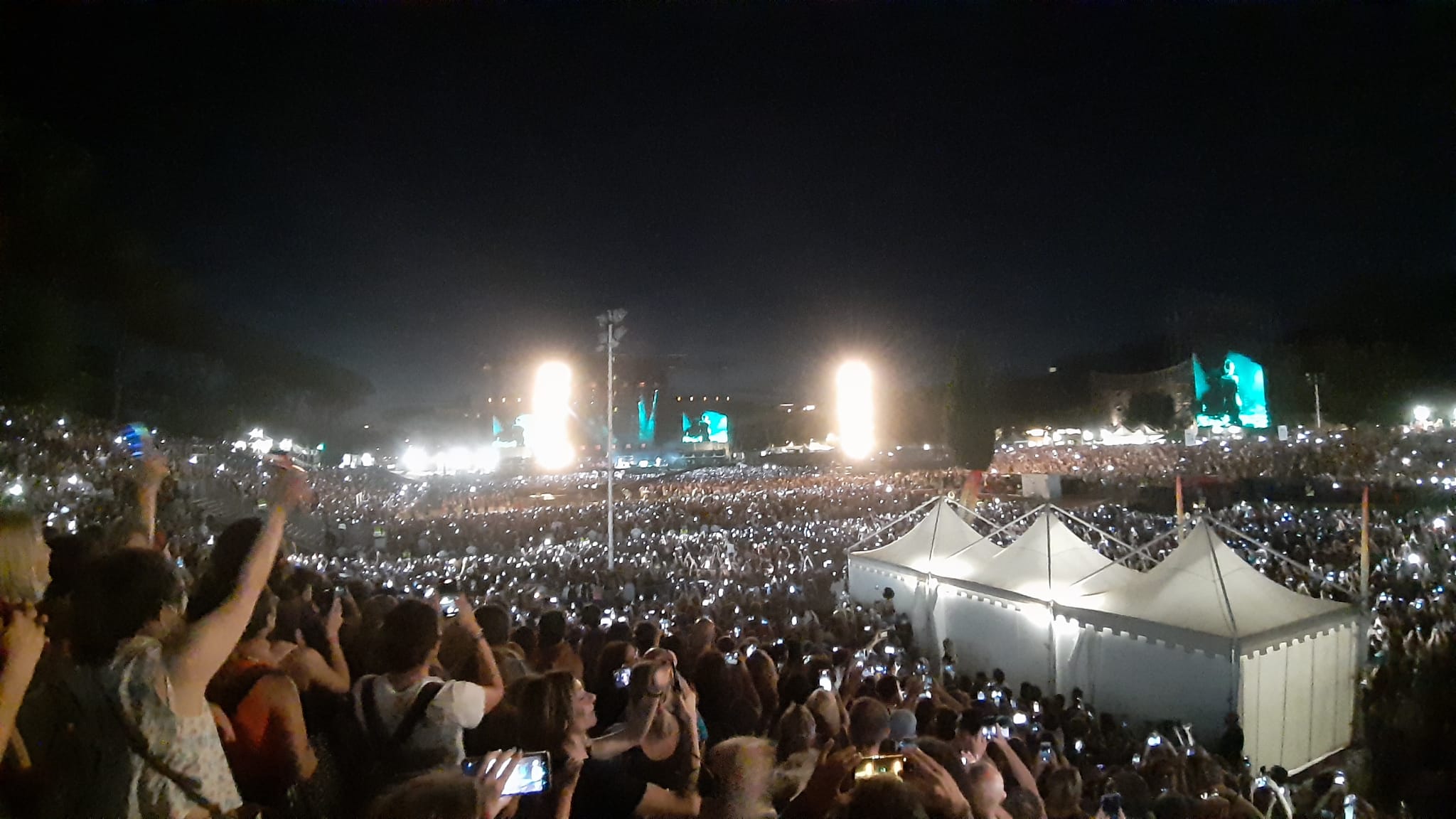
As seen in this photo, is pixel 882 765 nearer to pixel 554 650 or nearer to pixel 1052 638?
pixel 554 650

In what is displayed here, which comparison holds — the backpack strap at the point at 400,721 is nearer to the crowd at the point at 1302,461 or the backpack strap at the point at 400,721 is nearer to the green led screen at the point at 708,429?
the crowd at the point at 1302,461

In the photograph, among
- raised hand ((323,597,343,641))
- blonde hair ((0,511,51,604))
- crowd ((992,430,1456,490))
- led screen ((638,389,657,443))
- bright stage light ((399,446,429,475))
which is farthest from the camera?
led screen ((638,389,657,443))

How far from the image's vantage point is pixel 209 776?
184 centimetres

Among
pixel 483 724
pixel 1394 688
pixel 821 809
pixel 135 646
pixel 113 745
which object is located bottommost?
pixel 1394 688

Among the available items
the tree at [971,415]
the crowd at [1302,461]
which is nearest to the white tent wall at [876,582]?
the crowd at [1302,461]

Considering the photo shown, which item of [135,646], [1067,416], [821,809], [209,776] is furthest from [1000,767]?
[1067,416]

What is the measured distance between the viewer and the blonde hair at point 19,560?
6.87 ft

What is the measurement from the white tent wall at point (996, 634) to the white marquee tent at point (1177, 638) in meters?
0.01

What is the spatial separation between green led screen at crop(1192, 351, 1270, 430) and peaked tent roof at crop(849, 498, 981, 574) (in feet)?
134

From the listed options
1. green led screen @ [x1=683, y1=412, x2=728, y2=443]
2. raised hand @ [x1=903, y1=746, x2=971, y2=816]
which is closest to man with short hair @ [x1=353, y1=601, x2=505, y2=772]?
raised hand @ [x1=903, y1=746, x2=971, y2=816]

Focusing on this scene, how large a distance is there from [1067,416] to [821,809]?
63156 mm

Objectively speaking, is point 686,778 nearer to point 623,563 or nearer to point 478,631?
point 478,631

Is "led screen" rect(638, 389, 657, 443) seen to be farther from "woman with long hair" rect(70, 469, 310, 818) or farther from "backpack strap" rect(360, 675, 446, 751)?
"woman with long hair" rect(70, 469, 310, 818)

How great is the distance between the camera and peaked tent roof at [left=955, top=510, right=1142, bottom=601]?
23.5 feet
